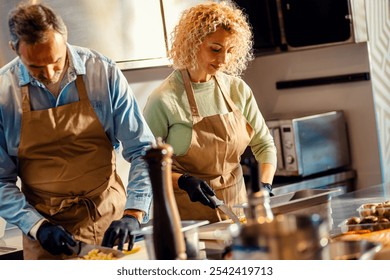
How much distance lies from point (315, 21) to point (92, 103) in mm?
2052

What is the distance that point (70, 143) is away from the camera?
93.4 inches

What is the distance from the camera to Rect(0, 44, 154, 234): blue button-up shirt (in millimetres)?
2324

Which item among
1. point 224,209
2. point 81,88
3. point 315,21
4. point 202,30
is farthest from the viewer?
point 315,21

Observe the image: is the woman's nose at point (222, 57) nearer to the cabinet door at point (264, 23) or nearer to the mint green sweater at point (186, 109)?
the mint green sweater at point (186, 109)

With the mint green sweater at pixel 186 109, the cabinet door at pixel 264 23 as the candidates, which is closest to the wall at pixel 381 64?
the cabinet door at pixel 264 23

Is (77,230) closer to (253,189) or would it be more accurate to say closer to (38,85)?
(38,85)

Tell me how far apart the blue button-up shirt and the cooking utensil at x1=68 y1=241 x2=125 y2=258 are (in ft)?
0.94

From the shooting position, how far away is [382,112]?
4.15 meters

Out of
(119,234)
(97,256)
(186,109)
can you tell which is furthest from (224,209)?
(186,109)

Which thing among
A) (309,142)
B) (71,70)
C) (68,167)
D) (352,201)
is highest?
(71,70)

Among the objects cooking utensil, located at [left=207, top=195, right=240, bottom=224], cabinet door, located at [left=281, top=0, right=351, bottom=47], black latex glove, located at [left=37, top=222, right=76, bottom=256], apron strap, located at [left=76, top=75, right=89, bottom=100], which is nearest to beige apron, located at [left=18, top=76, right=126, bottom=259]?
apron strap, located at [left=76, top=75, right=89, bottom=100]

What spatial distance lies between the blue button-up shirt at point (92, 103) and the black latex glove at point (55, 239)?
210 mm

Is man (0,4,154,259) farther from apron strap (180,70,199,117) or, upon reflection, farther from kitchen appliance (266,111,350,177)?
kitchen appliance (266,111,350,177)

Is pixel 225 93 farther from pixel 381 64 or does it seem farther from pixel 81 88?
pixel 381 64
